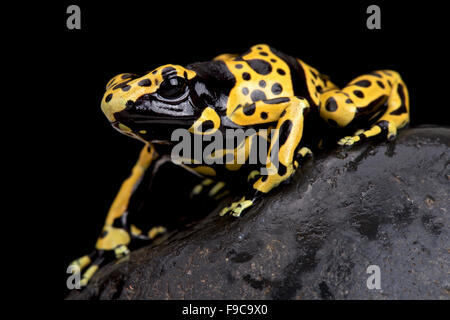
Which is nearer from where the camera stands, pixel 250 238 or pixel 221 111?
pixel 250 238

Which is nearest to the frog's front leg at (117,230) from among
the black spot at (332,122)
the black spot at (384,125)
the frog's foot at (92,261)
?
the frog's foot at (92,261)

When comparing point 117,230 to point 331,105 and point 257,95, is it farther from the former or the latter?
point 331,105

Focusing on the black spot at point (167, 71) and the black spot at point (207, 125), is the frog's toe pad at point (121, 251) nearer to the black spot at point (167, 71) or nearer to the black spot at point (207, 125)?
the black spot at point (207, 125)

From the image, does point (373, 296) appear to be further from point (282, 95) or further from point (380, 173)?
point (282, 95)

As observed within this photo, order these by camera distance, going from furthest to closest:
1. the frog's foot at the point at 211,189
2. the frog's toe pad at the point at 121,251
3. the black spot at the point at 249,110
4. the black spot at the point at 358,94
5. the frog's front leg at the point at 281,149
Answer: the frog's foot at the point at 211,189, the frog's toe pad at the point at 121,251, the black spot at the point at 358,94, the black spot at the point at 249,110, the frog's front leg at the point at 281,149

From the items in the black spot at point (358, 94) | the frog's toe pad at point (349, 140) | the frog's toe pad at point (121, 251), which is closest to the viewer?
the frog's toe pad at point (349, 140)
